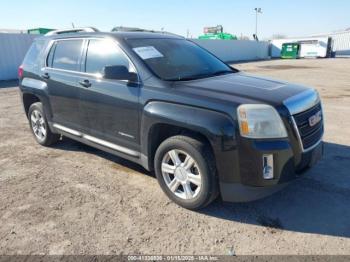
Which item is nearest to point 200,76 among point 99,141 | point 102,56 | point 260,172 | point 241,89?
point 241,89

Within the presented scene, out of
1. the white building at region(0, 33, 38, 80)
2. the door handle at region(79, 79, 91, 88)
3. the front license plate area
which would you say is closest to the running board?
the door handle at region(79, 79, 91, 88)

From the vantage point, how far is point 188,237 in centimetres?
304

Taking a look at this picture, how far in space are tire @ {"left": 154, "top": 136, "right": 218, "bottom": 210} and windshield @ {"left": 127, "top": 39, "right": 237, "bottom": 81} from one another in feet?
2.75

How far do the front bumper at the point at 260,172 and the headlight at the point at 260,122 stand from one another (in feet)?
0.28

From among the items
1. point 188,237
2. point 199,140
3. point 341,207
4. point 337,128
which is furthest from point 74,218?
point 337,128

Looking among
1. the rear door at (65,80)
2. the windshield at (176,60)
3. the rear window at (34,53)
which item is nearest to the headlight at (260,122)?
the windshield at (176,60)

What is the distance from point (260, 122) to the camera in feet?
9.76

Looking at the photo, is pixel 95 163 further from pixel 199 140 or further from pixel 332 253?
pixel 332 253

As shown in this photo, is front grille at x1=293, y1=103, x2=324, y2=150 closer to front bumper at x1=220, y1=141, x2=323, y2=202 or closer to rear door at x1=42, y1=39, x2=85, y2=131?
front bumper at x1=220, y1=141, x2=323, y2=202

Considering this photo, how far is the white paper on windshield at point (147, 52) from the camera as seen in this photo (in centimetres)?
388

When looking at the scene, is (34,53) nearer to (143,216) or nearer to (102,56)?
(102,56)

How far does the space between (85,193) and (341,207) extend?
294 centimetres

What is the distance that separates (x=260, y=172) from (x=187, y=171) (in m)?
0.79

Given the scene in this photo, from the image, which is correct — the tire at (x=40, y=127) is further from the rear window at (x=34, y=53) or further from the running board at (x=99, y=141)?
the rear window at (x=34, y=53)
